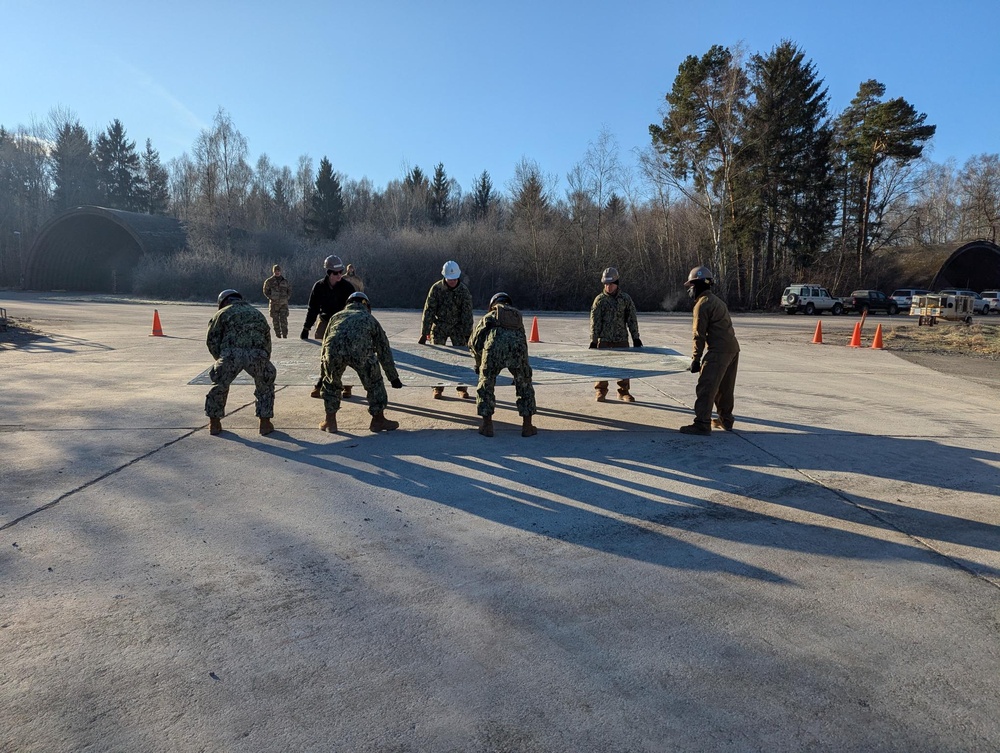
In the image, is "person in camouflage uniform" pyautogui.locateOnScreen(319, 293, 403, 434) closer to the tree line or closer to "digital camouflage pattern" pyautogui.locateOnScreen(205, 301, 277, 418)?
"digital camouflage pattern" pyautogui.locateOnScreen(205, 301, 277, 418)

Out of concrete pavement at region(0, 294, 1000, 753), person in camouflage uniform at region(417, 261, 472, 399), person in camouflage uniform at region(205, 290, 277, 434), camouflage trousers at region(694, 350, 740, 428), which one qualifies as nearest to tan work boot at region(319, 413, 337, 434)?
concrete pavement at region(0, 294, 1000, 753)

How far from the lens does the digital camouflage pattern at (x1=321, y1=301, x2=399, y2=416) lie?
7.19 m

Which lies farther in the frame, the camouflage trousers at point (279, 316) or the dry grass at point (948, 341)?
the dry grass at point (948, 341)

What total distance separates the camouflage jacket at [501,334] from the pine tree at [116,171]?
78846 mm

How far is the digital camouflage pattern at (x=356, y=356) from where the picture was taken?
→ 23.6 ft

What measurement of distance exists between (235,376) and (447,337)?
10.7 feet

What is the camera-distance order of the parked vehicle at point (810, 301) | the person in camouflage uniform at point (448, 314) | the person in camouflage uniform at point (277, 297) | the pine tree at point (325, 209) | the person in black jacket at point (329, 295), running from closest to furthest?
the person in camouflage uniform at point (448, 314)
the person in black jacket at point (329, 295)
the person in camouflage uniform at point (277, 297)
the parked vehicle at point (810, 301)
the pine tree at point (325, 209)

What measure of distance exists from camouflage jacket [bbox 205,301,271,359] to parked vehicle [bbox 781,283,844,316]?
3921 cm

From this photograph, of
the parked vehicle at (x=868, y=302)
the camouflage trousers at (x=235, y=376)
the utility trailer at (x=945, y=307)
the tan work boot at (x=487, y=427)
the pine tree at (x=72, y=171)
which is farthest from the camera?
the pine tree at (x=72, y=171)

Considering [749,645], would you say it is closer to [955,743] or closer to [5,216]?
[955,743]

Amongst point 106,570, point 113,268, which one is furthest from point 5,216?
point 106,570

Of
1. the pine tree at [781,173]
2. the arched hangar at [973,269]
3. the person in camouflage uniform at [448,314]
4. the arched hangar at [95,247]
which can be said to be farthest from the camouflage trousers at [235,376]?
the arched hangar at [973,269]

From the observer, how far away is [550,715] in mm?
2586

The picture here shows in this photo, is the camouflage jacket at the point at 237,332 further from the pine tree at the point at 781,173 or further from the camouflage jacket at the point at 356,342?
the pine tree at the point at 781,173
